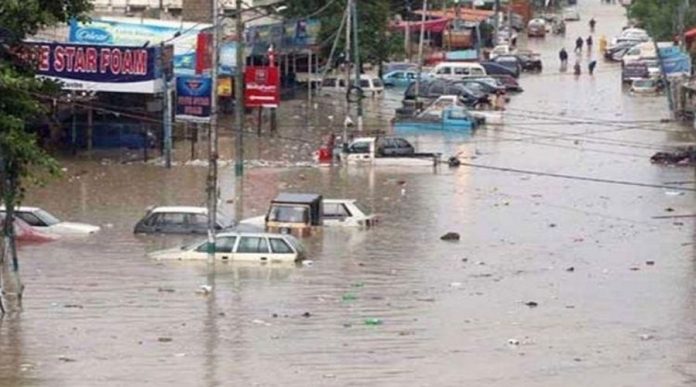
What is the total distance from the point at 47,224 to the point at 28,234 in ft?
2.09

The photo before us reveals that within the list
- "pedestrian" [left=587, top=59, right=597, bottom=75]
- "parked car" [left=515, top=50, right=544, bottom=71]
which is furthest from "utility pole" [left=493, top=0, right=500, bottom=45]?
"parked car" [left=515, top=50, right=544, bottom=71]

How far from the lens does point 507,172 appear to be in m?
49.0

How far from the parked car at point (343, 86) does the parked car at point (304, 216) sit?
28.6 m

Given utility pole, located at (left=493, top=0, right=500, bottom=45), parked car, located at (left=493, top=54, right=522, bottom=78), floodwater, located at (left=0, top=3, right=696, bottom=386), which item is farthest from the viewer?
utility pole, located at (left=493, top=0, right=500, bottom=45)

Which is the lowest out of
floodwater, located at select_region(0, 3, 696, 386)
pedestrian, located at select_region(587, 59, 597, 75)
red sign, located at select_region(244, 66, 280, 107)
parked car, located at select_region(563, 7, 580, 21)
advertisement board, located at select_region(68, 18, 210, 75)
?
floodwater, located at select_region(0, 3, 696, 386)

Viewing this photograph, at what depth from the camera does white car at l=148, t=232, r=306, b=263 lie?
3400cm

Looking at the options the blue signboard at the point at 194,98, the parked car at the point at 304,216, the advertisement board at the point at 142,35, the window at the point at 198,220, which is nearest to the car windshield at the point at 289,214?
the parked car at the point at 304,216

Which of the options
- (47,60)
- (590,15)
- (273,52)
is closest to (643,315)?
(47,60)

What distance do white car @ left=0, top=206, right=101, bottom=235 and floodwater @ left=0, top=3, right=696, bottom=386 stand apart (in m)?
0.49

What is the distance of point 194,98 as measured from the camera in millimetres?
46500

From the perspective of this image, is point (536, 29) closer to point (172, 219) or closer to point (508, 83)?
point (508, 83)

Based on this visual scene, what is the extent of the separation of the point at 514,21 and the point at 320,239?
66242mm

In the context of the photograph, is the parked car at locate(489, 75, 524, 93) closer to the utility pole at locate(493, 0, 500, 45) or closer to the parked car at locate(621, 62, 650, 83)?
the parked car at locate(621, 62, 650, 83)

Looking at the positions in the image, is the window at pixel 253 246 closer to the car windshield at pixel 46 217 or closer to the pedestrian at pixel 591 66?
the car windshield at pixel 46 217
